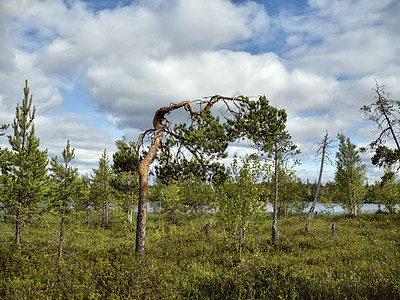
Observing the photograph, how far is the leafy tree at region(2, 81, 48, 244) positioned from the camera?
1397 cm

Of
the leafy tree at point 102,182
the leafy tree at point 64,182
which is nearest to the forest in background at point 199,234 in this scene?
the leafy tree at point 64,182

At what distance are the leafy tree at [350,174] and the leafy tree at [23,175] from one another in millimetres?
34640

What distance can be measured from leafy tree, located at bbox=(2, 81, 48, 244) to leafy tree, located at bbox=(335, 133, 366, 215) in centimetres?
3464

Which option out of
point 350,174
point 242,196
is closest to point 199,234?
point 242,196

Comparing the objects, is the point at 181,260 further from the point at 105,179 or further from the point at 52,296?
the point at 105,179

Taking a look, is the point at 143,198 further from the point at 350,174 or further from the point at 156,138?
the point at 350,174

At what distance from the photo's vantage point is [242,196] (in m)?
11.6

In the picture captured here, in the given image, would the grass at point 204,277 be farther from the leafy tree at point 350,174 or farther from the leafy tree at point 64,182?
the leafy tree at point 350,174

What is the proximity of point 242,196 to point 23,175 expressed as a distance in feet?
41.5

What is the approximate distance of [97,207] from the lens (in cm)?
3409

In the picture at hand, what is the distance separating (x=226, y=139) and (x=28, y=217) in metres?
12.4

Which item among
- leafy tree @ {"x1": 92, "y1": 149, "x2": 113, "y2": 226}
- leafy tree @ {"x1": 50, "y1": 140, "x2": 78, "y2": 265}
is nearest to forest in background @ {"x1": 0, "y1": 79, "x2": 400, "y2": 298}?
leafy tree @ {"x1": 50, "y1": 140, "x2": 78, "y2": 265}

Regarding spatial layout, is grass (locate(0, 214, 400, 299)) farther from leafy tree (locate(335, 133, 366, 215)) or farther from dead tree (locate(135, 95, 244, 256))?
leafy tree (locate(335, 133, 366, 215))

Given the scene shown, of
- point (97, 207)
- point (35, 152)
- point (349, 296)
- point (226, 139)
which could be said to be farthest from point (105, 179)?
point (349, 296)
